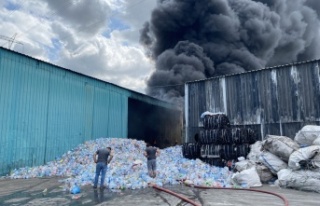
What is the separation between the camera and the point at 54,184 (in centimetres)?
856

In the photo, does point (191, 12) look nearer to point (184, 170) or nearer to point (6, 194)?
point (184, 170)

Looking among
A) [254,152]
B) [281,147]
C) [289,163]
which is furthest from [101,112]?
[289,163]

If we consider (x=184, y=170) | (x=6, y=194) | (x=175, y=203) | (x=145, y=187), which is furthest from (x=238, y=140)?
(x=6, y=194)

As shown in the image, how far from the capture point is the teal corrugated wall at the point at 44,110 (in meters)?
10.6

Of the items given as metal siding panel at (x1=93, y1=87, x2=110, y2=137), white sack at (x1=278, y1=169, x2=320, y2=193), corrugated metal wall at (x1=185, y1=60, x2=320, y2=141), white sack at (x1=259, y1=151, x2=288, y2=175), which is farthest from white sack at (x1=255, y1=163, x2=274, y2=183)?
metal siding panel at (x1=93, y1=87, x2=110, y2=137)

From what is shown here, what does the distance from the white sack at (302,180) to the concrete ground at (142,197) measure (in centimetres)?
20

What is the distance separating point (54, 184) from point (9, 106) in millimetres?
4246

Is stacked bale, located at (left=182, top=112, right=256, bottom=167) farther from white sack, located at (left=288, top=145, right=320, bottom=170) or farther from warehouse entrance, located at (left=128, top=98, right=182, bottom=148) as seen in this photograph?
warehouse entrance, located at (left=128, top=98, right=182, bottom=148)

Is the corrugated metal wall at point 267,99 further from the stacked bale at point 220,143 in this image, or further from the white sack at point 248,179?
the white sack at point 248,179

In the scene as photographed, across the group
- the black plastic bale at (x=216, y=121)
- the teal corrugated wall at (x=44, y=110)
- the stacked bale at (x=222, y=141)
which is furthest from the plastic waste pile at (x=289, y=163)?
the teal corrugated wall at (x=44, y=110)

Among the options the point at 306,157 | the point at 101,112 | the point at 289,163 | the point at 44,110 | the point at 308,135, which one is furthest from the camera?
the point at 101,112

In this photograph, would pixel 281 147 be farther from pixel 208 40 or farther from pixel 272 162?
pixel 208 40

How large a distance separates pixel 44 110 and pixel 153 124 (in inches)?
491

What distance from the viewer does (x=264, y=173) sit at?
29.0ft
